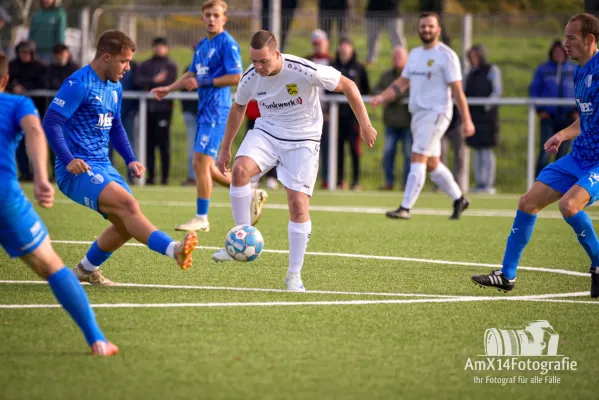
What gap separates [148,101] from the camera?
1891 cm

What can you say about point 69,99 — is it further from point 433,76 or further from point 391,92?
point 433,76

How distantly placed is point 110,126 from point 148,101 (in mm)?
11372

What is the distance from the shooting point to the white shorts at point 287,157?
7734mm

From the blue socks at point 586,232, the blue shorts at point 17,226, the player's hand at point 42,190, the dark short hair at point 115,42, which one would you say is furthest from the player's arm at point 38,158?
the blue socks at point 586,232

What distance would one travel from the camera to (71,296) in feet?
17.5

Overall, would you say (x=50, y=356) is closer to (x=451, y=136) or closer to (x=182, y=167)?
(x=451, y=136)

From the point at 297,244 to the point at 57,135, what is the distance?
6.09ft

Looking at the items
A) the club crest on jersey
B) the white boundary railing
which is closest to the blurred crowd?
the white boundary railing

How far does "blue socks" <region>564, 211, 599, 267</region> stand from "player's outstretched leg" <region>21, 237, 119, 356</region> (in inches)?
149

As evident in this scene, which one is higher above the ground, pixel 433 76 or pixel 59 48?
pixel 433 76

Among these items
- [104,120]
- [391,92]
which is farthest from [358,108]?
[391,92]

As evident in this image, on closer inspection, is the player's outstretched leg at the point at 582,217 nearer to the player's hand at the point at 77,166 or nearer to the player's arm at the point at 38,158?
the player's hand at the point at 77,166

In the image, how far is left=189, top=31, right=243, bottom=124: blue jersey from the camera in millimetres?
11289

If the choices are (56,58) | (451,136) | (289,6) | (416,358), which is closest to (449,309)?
(416,358)
